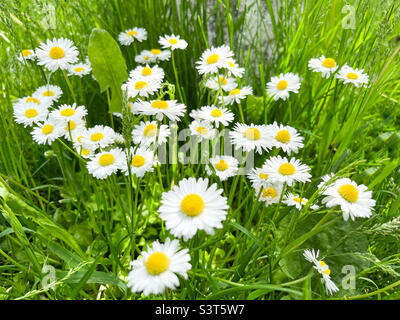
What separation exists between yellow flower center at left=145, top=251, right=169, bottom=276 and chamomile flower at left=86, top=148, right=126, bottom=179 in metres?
0.29

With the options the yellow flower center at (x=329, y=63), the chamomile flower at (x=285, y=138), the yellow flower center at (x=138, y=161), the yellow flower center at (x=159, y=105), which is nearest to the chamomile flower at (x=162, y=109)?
the yellow flower center at (x=159, y=105)

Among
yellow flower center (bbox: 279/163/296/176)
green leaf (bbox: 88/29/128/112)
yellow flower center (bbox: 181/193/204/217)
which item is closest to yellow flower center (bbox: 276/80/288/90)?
yellow flower center (bbox: 279/163/296/176)

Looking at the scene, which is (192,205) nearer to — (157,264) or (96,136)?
(157,264)

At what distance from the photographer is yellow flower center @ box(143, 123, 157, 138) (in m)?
0.89

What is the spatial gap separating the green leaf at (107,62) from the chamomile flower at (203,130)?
0.24 metres

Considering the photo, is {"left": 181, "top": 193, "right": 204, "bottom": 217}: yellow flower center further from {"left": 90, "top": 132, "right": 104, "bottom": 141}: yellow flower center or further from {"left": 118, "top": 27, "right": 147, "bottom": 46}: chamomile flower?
{"left": 118, "top": 27, "right": 147, "bottom": 46}: chamomile flower

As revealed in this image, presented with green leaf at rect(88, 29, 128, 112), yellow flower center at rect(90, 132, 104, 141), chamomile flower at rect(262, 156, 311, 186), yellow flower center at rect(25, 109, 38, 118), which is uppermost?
green leaf at rect(88, 29, 128, 112)

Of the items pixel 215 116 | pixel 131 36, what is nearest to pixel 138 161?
pixel 215 116

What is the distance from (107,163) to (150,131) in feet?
0.47

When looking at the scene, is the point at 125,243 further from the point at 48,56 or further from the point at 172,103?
the point at 48,56

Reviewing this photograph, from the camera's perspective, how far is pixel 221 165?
895 mm

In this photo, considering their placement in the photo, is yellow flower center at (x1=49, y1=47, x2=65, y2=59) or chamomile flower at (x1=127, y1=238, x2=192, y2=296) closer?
chamomile flower at (x1=127, y1=238, x2=192, y2=296)

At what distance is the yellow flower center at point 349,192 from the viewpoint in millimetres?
663

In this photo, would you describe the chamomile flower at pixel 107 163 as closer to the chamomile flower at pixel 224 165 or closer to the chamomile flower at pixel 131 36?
the chamomile flower at pixel 224 165
